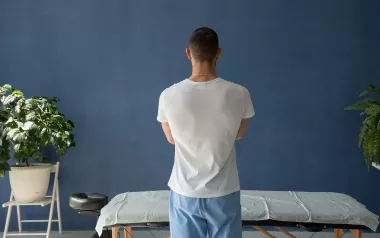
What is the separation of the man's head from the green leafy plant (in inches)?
79.8

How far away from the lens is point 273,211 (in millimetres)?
2756

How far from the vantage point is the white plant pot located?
349 cm

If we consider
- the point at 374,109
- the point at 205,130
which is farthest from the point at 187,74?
the point at 205,130

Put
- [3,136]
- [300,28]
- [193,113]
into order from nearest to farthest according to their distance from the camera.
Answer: [193,113] → [3,136] → [300,28]

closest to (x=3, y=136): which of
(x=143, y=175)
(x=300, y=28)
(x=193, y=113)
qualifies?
(x=143, y=175)

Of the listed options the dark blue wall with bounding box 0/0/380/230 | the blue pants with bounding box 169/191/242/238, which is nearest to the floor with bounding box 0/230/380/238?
the dark blue wall with bounding box 0/0/380/230

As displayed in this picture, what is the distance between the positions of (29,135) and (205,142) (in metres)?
2.14

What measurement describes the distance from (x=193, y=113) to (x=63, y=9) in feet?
8.58

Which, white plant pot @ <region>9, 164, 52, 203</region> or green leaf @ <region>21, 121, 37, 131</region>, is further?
white plant pot @ <region>9, 164, 52, 203</region>

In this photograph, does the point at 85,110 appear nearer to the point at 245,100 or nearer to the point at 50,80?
the point at 50,80

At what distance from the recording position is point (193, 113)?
1724 mm

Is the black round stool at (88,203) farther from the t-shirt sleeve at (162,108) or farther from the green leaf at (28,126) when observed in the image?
the t-shirt sleeve at (162,108)

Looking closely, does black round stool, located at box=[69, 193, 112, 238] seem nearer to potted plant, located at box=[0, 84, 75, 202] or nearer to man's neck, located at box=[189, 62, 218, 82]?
potted plant, located at box=[0, 84, 75, 202]

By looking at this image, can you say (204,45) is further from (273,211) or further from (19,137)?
(19,137)
